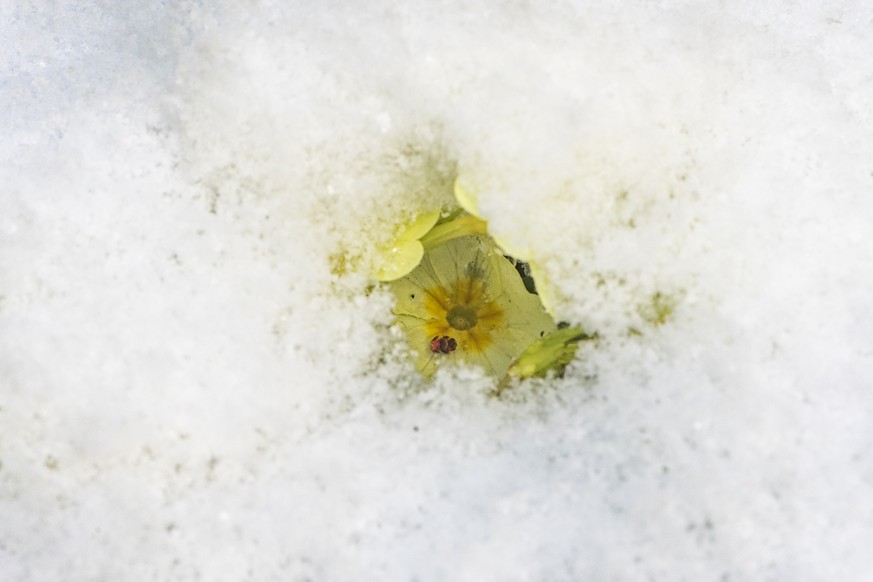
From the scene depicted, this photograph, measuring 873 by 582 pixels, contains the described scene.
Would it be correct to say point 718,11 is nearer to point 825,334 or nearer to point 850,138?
point 850,138

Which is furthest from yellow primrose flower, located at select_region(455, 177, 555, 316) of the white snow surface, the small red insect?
the small red insect

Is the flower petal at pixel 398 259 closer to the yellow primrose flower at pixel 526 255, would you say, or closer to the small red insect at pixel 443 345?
the yellow primrose flower at pixel 526 255

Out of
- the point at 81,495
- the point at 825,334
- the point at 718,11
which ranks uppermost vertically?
the point at 718,11

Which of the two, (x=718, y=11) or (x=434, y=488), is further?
(x=718, y=11)

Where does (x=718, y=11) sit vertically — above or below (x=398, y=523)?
above

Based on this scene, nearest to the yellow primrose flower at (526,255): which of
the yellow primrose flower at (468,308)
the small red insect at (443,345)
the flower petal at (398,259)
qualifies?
the flower petal at (398,259)

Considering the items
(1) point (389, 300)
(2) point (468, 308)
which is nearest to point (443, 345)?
(2) point (468, 308)

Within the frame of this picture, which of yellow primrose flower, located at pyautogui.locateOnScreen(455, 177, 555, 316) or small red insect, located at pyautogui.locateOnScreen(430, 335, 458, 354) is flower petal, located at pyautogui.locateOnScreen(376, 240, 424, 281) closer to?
yellow primrose flower, located at pyautogui.locateOnScreen(455, 177, 555, 316)

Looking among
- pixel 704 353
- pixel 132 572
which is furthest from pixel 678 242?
pixel 132 572
